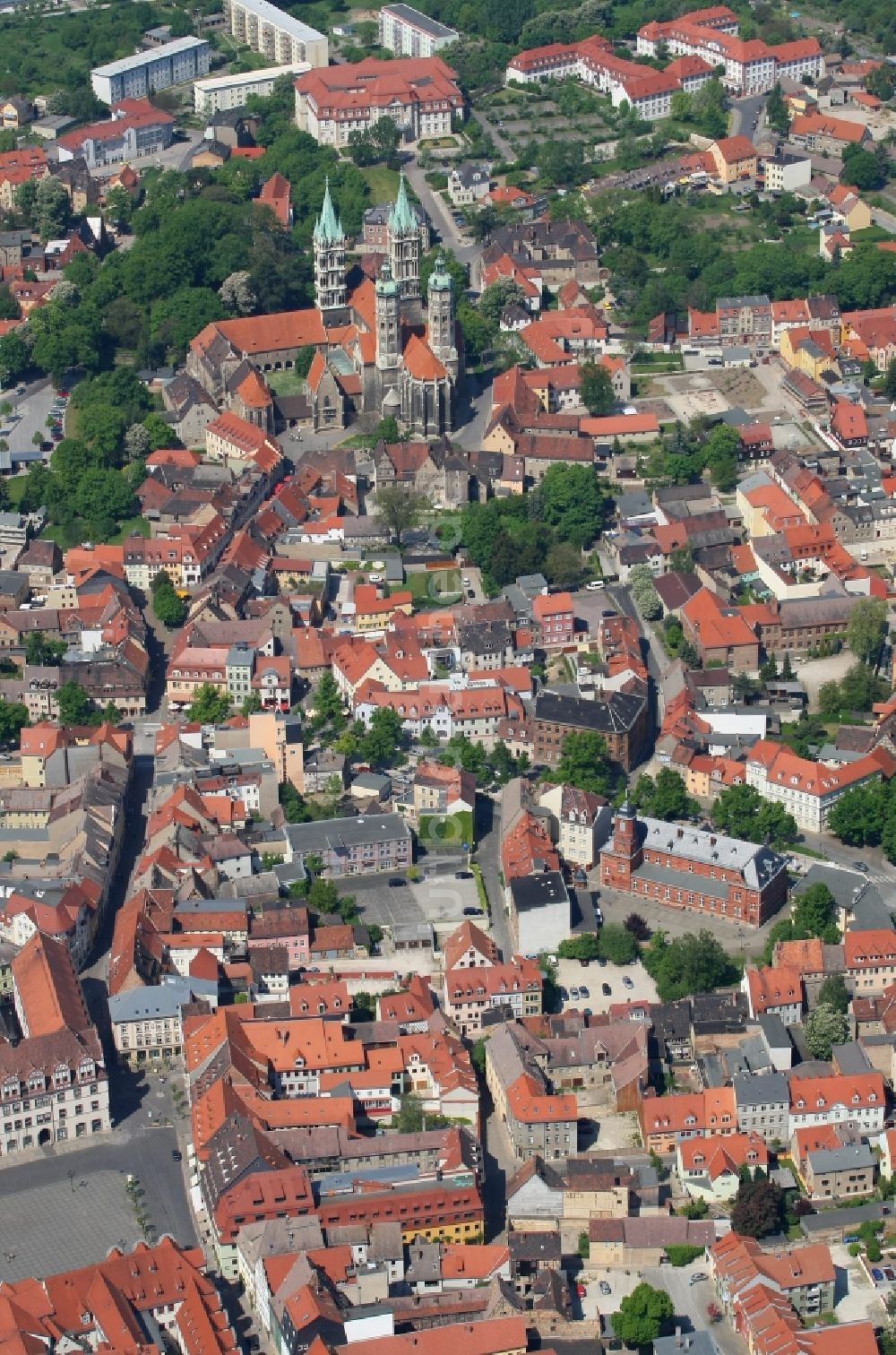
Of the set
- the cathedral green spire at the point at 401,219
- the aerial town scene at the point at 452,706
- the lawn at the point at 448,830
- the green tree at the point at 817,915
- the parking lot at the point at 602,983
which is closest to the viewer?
the aerial town scene at the point at 452,706

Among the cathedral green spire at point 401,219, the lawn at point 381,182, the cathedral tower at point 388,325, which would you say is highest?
the cathedral green spire at point 401,219

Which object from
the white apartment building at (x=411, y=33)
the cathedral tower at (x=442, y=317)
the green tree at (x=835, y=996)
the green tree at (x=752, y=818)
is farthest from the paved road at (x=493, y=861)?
the white apartment building at (x=411, y=33)

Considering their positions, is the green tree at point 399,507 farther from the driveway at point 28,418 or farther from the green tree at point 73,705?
the green tree at point 73,705

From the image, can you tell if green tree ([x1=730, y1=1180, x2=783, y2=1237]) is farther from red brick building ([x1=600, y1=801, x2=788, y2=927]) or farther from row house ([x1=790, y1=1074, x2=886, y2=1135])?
red brick building ([x1=600, y1=801, x2=788, y2=927])

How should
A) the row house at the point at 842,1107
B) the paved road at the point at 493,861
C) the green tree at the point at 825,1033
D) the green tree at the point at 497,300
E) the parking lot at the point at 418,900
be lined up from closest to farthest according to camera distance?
1. the row house at the point at 842,1107
2. the green tree at the point at 825,1033
3. the paved road at the point at 493,861
4. the parking lot at the point at 418,900
5. the green tree at the point at 497,300

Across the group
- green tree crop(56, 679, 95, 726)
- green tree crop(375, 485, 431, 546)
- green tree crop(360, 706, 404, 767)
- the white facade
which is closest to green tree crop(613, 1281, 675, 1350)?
green tree crop(360, 706, 404, 767)

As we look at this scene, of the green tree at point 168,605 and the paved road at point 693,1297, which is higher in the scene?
the paved road at point 693,1297

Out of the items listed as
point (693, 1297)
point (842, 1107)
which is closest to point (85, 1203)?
point (693, 1297)

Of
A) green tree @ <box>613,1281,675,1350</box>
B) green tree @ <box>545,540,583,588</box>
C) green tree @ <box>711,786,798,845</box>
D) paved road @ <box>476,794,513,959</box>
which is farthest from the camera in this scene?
green tree @ <box>545,540,583,588</box>
